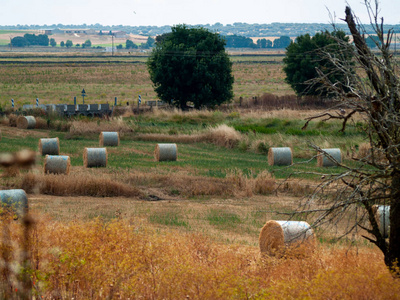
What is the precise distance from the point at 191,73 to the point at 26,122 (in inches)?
746

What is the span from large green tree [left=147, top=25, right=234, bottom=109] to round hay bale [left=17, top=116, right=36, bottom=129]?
16126 millimetres

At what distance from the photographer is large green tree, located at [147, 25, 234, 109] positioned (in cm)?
5253

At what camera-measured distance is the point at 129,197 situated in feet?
65.8

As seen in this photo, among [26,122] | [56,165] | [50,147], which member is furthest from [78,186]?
[26,122]

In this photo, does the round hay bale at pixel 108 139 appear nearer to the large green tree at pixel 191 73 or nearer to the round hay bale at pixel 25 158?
the large green tree at pixel 191 73

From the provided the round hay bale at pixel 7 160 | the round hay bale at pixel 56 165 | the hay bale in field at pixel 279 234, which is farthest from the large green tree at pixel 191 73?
the round hay bale at pixel 7 160

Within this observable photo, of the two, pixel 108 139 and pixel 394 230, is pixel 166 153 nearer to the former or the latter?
pixel 108 139

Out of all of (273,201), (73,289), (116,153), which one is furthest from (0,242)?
(116,153)

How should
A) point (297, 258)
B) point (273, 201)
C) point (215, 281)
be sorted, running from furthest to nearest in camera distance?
point (273, 201), point (297, 258), point (215, 281)

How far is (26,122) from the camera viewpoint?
130 feet

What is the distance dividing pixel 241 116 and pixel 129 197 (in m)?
24.8

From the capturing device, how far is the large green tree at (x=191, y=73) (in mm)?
Result: 52531

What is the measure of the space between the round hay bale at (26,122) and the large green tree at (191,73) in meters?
16.1

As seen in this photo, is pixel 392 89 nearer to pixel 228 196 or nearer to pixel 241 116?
pixel 228 196
